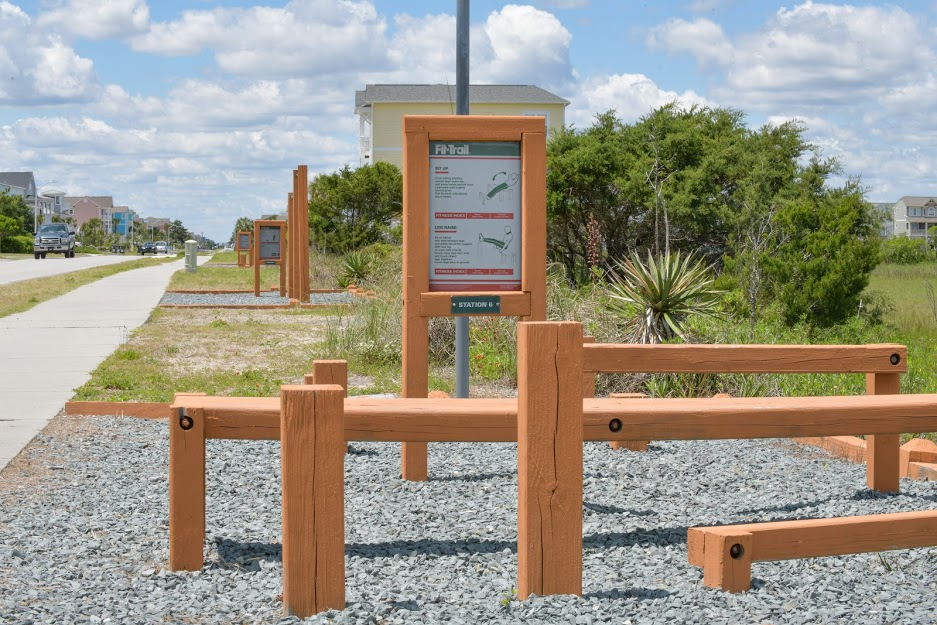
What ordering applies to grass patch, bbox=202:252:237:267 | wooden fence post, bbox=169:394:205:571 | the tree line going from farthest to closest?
grass patch, bbox=202:252:237:267, the tree line, wooden fence post, bbox=169:394:205:571

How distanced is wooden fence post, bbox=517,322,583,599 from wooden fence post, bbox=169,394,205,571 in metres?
1.33

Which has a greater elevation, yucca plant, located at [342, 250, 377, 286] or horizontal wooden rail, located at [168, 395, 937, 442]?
yucca plant, located at [342, 250, 377, 286]

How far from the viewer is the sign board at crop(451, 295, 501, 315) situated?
6402mm

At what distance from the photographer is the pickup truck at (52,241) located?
62.9m

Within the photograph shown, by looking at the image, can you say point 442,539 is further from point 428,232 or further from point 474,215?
point 474,215

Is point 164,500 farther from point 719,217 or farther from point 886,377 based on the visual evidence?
point 719,217

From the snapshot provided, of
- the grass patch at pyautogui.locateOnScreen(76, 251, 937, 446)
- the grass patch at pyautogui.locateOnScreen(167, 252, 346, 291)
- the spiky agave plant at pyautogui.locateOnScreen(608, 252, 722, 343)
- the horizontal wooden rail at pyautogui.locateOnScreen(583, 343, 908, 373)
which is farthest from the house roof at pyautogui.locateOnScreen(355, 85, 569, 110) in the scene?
the horizontal wooden rail at pyautogui.locateOnScreen(583, 343, 908, 373)

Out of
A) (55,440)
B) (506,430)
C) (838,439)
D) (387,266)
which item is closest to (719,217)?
(387,266)

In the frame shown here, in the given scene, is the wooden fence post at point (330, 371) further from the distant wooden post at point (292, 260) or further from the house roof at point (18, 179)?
the house roof at point (18, 179)

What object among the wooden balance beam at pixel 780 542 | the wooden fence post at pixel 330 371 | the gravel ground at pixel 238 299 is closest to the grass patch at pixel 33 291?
the gravel ground at pixel 238 299

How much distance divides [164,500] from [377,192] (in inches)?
1110

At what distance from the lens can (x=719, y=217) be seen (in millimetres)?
20938

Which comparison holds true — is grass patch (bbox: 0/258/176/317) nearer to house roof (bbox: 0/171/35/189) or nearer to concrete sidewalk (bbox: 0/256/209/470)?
concrete sidewalk (bbox: 0/256/209/470)

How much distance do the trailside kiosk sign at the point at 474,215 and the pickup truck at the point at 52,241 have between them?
60088mm
